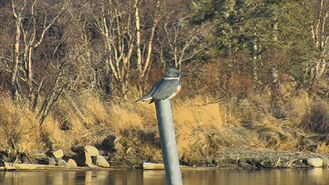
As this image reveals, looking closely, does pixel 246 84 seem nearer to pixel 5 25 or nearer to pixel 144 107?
pixel 144 107

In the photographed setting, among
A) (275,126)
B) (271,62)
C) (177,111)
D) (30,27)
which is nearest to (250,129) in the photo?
(275,126)

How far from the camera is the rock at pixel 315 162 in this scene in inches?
877

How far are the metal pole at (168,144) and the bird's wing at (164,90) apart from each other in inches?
1.5

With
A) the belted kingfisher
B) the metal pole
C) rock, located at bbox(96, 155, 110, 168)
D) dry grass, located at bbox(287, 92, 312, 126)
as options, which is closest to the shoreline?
rock, located at bbox(96, 155, 110, 168)

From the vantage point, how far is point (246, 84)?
91.3 ft

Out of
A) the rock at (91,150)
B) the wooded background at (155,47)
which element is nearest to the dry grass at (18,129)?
the rock at (91,150)

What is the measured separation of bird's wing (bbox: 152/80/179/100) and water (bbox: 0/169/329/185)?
1371 cm

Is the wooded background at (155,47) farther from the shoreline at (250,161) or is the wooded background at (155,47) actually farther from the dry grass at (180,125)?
the shoreline at (250,161)

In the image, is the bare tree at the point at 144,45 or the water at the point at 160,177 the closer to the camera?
the water at the point at 160,177

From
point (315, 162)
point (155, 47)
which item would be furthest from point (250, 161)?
point (155, 47)

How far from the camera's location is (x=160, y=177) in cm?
1886

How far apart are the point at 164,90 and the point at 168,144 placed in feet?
0.87

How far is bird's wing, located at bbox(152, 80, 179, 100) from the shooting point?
11.7 feet

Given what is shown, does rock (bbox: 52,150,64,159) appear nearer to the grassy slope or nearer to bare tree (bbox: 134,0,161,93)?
the grassy slope
